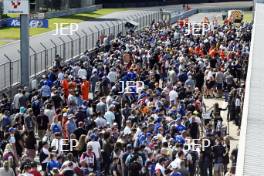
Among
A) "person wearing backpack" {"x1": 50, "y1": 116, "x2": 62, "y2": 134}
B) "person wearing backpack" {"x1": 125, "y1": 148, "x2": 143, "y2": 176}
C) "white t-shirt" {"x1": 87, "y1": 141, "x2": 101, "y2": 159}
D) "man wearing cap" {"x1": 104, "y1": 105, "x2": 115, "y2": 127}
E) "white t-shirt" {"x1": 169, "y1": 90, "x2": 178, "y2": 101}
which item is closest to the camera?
"person wearing backpack" {"x1": 125, "y1": 148, "x2": 143, "y2": 176}

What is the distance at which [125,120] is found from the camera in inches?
917

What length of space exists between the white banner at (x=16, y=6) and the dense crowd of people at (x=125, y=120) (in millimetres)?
2561

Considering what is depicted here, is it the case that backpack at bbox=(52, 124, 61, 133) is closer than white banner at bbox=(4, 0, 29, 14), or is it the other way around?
backpack at bbox=(52, 124, 61, 133)

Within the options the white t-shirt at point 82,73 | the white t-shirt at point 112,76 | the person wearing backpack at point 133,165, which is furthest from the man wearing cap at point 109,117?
the white t-shirt at point 82,73

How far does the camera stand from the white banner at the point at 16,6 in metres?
31.9

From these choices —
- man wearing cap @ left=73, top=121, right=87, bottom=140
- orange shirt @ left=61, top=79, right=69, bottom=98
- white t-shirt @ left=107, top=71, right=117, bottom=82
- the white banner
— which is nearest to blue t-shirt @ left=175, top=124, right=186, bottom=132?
man wearing cap @ left=73, top=121, right=87, bottom=140

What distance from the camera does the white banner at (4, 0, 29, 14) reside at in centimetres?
3189

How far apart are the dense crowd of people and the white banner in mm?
2561

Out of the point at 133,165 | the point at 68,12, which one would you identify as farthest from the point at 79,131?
the point at 68,12

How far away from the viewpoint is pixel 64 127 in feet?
67.8

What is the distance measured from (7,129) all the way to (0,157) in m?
1.41

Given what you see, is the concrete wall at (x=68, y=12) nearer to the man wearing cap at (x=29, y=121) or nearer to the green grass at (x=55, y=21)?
the green grass at (x=55, y=21)

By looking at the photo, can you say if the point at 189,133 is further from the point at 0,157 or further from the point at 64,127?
the point at 0,157

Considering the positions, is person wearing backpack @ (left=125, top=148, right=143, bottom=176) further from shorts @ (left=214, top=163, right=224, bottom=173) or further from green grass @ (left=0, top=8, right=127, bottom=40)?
green grass @ (left=0, top=8, right=127, bottom=40)
